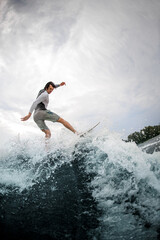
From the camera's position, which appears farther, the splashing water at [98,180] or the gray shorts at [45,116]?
the gray shorts at [45,116]

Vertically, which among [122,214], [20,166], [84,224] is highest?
[20,166]

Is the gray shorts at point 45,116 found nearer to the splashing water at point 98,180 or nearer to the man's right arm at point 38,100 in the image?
the man's right arm at point 38,100

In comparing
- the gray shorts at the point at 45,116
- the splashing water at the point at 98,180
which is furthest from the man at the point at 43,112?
the splashing water at the point at 98,180

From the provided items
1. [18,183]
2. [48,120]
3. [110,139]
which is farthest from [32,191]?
[48,120]

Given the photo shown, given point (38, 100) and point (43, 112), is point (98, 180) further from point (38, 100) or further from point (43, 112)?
point (38, 100)

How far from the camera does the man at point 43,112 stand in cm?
445

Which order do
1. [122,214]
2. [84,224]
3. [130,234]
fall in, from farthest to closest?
[122,214]
[84,224]
[130,234]

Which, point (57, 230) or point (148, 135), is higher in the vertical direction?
point (148, 135)

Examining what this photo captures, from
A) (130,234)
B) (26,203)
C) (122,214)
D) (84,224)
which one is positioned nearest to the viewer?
(130,234)

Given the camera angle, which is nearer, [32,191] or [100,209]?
[100,209]

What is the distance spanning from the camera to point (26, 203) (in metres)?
2.17

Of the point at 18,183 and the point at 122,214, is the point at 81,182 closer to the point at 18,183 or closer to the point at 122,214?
the point at 122,214

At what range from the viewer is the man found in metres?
4.45

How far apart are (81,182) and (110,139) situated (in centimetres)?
126
